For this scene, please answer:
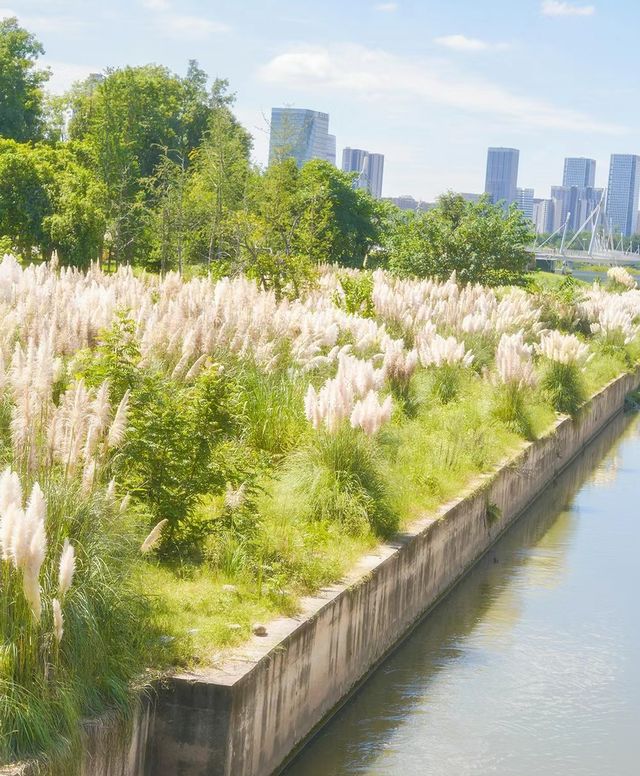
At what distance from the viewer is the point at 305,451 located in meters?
11.2

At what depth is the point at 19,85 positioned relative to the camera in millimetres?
65688

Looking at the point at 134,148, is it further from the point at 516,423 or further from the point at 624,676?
the point at 624,676

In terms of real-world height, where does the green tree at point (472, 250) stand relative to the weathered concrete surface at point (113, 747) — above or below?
above

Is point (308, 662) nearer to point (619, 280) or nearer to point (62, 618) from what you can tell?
point (62, 618)

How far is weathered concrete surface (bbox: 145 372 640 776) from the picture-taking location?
22.7ft

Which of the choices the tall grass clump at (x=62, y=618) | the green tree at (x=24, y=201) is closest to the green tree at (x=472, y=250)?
the green tree at (x=24, y=201)

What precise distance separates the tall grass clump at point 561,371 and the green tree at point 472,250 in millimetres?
14554

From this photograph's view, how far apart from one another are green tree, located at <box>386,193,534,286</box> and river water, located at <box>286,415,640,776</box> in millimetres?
21060

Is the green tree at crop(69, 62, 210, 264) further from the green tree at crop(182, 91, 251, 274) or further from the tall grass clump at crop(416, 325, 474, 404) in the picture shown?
the tall grass clump at crop(416, 325, 474, 404)

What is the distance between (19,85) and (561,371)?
50.4 m

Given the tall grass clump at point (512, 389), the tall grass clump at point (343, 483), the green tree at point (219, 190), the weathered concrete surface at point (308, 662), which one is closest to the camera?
the weathered concrete surface at point (308, 662)

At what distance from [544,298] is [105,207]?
15987 mm

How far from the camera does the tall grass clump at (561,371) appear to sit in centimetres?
2097

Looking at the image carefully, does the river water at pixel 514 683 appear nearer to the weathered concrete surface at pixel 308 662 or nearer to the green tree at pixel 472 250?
the weathered concrete surface at pixel 308 662
